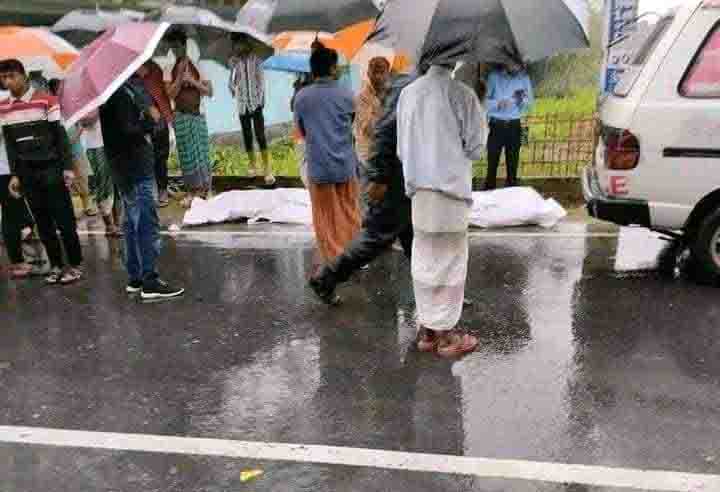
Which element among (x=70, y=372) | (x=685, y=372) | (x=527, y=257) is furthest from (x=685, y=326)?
(x=70, y=372)

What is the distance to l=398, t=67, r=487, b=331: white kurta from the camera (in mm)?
4074

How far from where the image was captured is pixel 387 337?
491cm

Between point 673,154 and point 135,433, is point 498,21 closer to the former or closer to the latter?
point 673,154

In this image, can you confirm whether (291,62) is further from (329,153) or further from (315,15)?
(329,153)

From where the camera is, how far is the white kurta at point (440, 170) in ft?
13.4

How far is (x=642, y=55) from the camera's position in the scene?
5641mm

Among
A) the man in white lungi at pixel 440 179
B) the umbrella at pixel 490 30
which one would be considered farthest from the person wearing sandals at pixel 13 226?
the umbrella at pixel 490 30

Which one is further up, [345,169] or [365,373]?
[345,169]

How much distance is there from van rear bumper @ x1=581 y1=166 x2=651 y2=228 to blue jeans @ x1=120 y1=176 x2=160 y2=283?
3.34 m

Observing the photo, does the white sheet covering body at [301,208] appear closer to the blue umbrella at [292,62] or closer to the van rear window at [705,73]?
the blue umbrella at [292,62]

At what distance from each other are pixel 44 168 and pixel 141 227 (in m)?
1.06

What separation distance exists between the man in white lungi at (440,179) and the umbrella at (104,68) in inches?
72.1

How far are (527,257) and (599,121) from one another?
128 centimetres

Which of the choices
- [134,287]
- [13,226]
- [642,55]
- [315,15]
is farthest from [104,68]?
[642,55]
